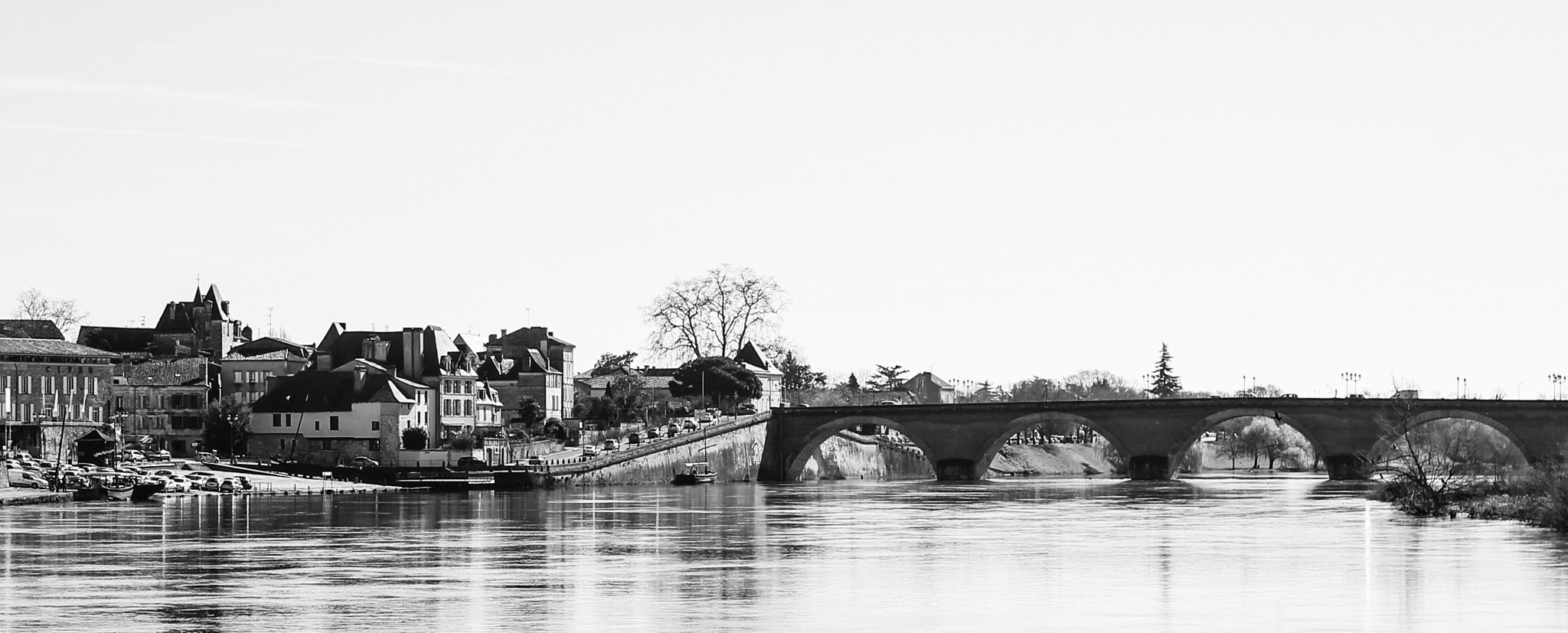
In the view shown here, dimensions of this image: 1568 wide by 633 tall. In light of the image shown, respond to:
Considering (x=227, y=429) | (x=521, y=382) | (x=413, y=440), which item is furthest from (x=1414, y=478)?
(x=521, y=382)

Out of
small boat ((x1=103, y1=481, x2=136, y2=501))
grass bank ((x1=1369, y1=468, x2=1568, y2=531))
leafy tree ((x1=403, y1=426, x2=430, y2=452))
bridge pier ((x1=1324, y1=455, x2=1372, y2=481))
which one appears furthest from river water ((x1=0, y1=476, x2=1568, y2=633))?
leafy tree ((x1=403, y1=426, x2=430, y2=452))

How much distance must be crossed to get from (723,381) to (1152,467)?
1347 inches

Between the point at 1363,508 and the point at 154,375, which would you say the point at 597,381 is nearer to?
the point at 154,375

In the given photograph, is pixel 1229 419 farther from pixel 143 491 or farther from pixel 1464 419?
pixel 143 491

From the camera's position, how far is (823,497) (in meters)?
94.6

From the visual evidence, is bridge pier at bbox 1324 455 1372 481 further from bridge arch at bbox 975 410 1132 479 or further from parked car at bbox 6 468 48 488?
parked car at bbox 6 468 48 488

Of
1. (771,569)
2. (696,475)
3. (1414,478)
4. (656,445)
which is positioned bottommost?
(696,475)

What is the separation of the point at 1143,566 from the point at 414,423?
7910cm

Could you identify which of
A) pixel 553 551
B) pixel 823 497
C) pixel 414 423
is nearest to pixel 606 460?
pixel 414 423

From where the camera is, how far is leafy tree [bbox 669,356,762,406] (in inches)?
5640

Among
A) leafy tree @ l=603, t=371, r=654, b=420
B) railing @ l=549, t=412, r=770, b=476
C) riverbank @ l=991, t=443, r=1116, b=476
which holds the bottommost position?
riverbank @ l=991, t=443, r=1116, b=476

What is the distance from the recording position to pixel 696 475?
118938 mm

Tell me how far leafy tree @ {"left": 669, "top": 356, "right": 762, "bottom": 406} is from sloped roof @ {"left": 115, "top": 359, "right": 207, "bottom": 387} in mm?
33977

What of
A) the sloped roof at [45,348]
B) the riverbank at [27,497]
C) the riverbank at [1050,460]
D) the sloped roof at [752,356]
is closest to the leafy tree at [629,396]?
the sloped roof at [752,356]
